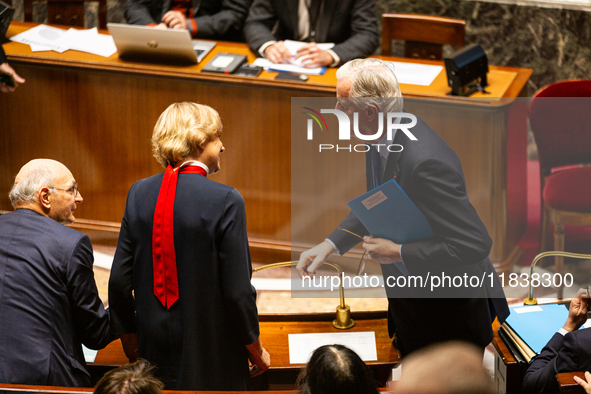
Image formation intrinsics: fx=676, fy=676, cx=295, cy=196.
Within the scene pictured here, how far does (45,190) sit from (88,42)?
6.78 feet

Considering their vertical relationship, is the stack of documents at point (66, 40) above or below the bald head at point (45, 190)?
above

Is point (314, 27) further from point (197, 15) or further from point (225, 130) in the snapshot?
point (225, 130)

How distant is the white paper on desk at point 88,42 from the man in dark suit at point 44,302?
6.47ft

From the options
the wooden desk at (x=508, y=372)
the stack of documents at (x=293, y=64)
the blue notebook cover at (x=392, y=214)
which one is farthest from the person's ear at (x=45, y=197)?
the stack of documents at (x=293, y=64)

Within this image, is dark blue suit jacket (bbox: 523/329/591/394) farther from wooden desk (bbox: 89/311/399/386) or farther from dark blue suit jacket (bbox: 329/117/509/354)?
wooden desk (bbox: 89/311/399/386)

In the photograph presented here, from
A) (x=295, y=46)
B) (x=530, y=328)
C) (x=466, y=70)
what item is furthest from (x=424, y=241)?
(x=295, y=46)

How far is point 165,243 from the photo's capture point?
184 cm

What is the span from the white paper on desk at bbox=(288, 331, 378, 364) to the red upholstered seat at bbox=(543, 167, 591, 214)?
1.53 meters

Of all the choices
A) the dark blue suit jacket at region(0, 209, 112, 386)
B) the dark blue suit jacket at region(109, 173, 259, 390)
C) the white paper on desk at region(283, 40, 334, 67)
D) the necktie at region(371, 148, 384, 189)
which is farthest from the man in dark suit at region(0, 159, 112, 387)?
the white paper on desk at region(283, 40, 334, 67)

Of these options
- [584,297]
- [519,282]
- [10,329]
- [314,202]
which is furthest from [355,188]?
[10,329]

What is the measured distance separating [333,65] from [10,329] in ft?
7.46

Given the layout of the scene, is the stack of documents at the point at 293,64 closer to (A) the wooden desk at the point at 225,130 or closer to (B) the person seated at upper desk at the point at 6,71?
(A) the wooden desk at the point at 225,130

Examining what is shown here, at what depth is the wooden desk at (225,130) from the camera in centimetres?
329

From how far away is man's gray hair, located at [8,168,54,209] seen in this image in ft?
6.73
